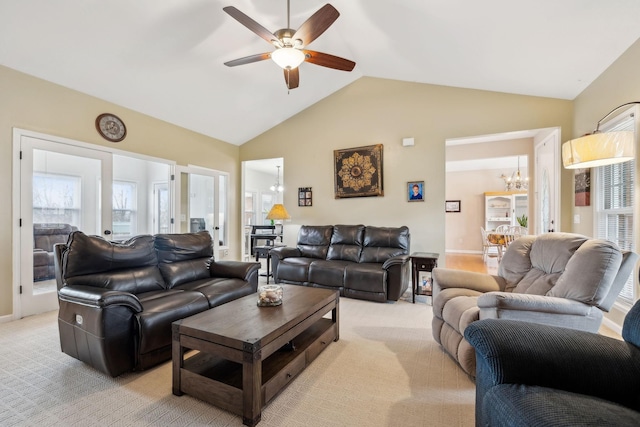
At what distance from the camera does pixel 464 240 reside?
8906 mm

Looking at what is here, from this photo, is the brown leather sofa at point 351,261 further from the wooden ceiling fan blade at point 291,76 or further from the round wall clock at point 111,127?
the round wall clock at point 111,127

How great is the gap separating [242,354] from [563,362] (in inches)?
56.2

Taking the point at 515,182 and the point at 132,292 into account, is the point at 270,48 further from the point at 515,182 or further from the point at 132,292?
the point at 515,182

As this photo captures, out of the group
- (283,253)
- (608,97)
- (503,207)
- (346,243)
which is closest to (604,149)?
(608,97)

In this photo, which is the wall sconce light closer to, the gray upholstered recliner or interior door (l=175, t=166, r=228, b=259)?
the gray upholstered recliner

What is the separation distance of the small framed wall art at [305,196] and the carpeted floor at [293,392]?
130 inches

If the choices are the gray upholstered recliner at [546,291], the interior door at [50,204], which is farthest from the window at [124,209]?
the gray upholstered recliner at [546,291]

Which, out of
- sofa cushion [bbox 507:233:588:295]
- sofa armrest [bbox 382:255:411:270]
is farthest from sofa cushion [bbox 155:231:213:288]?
sofa cushion [bbox 507:233:588:295]

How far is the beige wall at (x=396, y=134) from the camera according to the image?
13.9 ft

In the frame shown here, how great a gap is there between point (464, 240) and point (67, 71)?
9638mm

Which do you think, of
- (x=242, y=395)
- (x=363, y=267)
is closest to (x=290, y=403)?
(x=242, y=395)

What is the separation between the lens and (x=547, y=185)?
4.46 metres

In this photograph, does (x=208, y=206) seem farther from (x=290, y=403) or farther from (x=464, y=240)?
(x=464, y=240)

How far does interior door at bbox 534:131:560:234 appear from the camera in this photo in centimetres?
395
